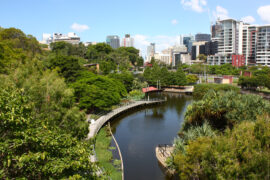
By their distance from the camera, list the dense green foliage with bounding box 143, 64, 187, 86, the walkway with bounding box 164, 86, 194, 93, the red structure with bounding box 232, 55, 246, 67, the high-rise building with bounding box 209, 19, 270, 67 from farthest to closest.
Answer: the red structure with bounding box 232, 55, 246, 67, the high-rise building with bounding box 209, 19, 270, 67, the dense green foliage with bounding box 143, 64, 187, 86, the walkway with bounding box 164, 86, 194, 93

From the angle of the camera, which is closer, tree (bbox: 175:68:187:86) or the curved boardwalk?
the curved boardwalk

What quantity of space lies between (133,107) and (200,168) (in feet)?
91.3

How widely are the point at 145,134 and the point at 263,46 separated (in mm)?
77881

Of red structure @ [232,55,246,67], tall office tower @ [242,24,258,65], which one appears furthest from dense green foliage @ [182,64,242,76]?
tall office tower @ [242,24,258,65]

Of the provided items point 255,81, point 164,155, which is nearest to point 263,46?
point 255,81

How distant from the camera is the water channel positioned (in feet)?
58.7

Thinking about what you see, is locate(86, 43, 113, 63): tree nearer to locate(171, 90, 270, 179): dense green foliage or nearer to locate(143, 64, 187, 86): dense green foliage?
locate(143, 64, 187, 86): dense green foliage

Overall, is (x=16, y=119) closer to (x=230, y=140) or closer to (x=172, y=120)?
(x=230, y=140)

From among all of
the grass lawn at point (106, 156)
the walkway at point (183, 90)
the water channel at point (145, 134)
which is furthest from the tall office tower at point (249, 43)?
the grass lawn at point (106, 156)

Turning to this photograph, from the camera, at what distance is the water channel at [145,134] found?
1791cm

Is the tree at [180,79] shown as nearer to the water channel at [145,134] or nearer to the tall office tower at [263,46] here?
the water channel at [145,134]

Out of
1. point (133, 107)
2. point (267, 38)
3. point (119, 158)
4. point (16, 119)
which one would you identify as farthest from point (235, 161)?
point (267, 38)

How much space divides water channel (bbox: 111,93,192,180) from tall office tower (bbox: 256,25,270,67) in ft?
192

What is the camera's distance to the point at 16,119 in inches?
276
